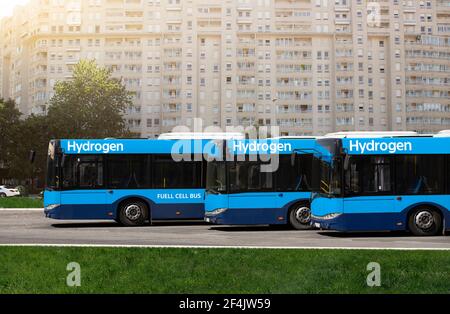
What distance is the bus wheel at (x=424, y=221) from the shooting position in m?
17.1

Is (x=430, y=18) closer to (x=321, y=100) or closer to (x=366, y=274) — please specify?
(x=321, y=100)

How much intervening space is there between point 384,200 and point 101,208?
9.36 metres

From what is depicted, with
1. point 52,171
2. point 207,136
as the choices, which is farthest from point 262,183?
point 52,171

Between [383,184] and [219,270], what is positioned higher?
[383,184]

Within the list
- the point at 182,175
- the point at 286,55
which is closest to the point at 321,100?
the point at 286,55

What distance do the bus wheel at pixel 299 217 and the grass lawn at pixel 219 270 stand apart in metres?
7.24

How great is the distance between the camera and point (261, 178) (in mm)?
19375

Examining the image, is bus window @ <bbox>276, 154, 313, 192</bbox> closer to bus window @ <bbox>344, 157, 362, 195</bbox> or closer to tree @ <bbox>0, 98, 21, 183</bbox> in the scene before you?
bus window @ <bbox>344, 157, 362, 195</bbox>

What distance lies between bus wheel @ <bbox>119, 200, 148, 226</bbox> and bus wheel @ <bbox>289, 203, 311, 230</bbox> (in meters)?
5.18

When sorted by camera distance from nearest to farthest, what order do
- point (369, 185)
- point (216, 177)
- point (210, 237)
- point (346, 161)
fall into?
1. point (210, 237)
2. point (346, 161)
3. point (369, 185)
4. point (216, 177)

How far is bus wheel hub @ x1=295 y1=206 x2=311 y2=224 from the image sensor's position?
19453 millimetres

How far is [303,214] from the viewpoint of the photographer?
19.5 m

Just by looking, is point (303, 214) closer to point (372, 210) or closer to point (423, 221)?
point (372, 210)

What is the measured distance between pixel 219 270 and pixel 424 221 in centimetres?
922
